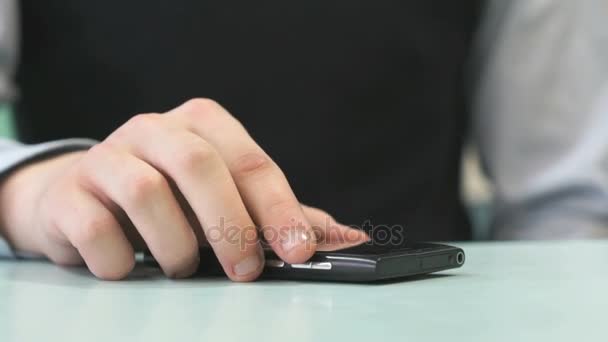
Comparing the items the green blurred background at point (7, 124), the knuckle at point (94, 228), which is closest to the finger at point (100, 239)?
the knuckle at point (94, 228)

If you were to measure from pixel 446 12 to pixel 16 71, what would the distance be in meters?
0.64

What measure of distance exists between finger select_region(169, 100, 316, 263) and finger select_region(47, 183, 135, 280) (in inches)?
3.3

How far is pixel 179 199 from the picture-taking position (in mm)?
564

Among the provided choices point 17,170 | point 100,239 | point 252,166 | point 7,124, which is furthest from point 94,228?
point 7,124

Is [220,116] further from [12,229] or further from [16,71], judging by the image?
[16,71]

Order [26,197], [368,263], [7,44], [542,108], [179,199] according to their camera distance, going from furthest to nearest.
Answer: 1. [542,108]
2. [7,44]
3. [26,197]
4. [179,199]
5. [368,263]

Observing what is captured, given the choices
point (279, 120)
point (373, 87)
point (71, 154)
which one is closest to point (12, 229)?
point (71, 154)

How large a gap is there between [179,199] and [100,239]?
0.25ft

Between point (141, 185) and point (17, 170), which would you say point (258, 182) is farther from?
point (17, 170)

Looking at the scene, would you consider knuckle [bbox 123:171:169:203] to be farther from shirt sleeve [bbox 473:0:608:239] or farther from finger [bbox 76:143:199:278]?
shirt sleeve [bbox 473:0:608:239]

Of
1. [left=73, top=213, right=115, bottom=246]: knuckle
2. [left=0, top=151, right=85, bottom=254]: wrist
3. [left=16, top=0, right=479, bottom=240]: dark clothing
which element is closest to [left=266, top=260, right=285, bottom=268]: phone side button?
[left=73, top=213, right=115, bottom=246]: knuckle

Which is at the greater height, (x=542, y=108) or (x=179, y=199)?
(x=179, y=199)

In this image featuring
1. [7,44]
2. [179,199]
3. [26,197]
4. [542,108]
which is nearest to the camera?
[179,199]

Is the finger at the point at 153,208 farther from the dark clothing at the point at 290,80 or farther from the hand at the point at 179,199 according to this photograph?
the dark clothing at the point at 290,80
